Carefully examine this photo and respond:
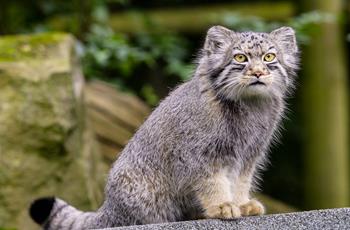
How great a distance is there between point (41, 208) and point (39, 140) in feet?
2.75

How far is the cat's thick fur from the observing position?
14.1 feet

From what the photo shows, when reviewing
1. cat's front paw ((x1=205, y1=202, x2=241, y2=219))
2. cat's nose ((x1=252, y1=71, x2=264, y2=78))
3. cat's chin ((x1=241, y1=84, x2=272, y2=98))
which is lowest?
cat's front paw ((x1=205, y1=202, x2=241, y2=219))

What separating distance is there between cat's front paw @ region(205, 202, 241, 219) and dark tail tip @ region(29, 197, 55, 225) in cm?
100

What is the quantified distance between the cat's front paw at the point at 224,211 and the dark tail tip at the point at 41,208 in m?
1.00

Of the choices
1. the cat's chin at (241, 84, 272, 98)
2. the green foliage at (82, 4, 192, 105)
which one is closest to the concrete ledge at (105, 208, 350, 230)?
the cat's chin at (241, 84, 272, 98)

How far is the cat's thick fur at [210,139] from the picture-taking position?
14.1 ft

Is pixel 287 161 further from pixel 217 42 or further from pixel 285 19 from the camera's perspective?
pixel 217 42

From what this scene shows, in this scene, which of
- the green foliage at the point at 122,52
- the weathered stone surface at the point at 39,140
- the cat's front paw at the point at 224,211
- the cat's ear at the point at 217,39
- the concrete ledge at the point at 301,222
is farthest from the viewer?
the green foliage at the point at 122,52

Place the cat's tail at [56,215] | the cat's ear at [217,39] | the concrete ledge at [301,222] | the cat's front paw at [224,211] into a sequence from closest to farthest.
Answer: the concrete ledge at [301,222]
the cat's front paw at [224,211]
the cat's ear at [217,39]
the cat's tail at [56,215]

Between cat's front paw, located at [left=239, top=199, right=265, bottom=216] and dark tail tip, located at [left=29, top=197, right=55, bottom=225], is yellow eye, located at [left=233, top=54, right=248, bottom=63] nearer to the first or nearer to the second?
cat's front paw, located at [left=239, top=199, right=265, bottom=216]

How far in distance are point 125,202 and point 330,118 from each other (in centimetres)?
470

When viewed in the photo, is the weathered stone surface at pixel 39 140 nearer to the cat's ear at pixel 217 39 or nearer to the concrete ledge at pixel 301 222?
the cat's ear at pixel 217 39

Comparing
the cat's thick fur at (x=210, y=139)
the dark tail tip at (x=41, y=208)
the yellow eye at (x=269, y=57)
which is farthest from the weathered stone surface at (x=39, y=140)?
the yellow eye at (x=269, y=57)

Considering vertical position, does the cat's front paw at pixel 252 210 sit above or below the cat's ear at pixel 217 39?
below
